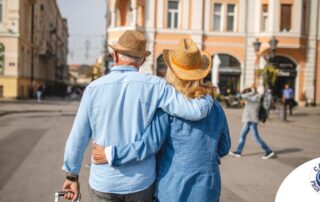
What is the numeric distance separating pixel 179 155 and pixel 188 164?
0.08 m

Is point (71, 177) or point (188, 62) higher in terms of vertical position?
point (188, 62)

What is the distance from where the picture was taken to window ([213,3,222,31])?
109 ft

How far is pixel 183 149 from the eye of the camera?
2639 mm

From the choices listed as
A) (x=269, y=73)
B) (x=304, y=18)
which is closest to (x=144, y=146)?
(x=269, y=73)

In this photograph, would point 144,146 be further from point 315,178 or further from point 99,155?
point 315,178

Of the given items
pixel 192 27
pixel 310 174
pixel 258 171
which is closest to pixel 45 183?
pixel 258 171

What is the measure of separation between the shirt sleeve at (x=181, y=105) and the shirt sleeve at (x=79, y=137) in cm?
47

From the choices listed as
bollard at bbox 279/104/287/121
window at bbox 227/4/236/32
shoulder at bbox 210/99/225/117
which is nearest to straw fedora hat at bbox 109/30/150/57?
shoulder at bbox 210/99/225/117

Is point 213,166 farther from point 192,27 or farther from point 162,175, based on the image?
point 192,27

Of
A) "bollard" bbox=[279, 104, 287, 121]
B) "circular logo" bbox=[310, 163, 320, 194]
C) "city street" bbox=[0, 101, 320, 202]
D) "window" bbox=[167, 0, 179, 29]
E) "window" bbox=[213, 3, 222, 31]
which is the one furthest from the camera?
"window" bbox=[213, 3, 222, 31]

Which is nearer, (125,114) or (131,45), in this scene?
(125,114)

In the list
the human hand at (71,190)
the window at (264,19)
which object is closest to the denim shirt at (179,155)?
the human hand at (71,190)

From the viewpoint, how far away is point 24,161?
Answer: 8.38m

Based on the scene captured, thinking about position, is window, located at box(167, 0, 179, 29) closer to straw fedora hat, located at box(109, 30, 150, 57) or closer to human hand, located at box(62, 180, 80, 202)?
straw fedora hat, located at box(109, 30, 150, 57)
